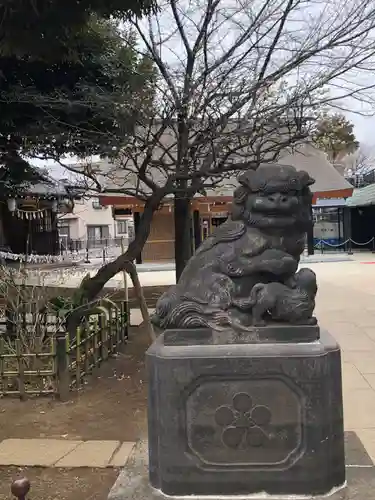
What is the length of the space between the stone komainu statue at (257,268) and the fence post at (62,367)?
8.89 ft

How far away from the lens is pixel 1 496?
10.9ft

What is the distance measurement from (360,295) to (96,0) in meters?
9.98

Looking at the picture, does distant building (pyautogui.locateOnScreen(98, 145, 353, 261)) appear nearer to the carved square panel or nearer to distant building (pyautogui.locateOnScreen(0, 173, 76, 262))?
distant building (pyautogui.locateOnScreen(0, 173, 76, 262))

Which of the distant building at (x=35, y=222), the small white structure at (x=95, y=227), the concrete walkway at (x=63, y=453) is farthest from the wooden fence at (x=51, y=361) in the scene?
the small white structure at (x=95, y=227)

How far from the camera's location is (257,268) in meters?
2.66

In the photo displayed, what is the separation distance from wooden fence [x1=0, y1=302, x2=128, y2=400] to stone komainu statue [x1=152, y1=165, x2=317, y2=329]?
2802 mm

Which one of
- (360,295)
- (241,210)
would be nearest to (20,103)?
(241,210)

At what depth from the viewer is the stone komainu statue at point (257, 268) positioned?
8.62ft

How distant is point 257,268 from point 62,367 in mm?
3167

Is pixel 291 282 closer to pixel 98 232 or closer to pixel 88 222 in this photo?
pixel 88 222

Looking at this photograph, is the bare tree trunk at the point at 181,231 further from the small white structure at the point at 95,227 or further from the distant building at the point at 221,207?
the small white structure at the point at 95,227

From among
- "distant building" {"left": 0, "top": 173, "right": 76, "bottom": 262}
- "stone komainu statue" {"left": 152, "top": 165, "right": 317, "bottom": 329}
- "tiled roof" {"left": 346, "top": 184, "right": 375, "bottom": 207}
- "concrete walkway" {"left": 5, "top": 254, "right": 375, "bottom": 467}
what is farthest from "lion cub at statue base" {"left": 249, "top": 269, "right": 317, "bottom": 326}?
"tiled roof" {"left": 346, "top": 184, "right": 375, "bottom": 207}

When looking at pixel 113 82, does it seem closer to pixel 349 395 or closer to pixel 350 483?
pixel 349 395

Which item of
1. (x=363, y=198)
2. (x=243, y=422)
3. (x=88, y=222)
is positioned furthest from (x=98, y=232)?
(x=243, y=422)
